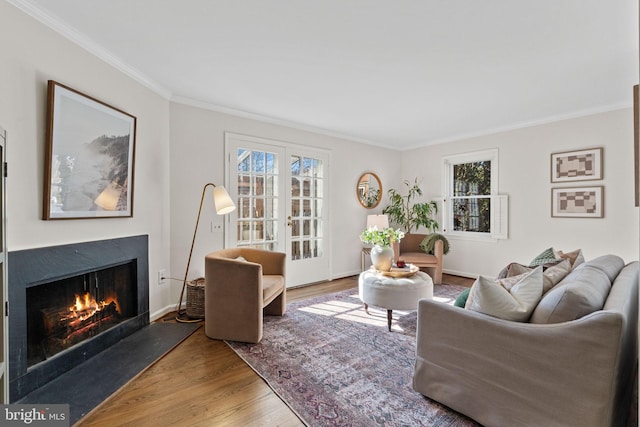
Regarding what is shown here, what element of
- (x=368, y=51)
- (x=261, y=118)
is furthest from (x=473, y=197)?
(x=261, y=118)

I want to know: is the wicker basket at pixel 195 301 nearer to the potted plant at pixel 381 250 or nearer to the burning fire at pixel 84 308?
the burning fire at pixel 84 308

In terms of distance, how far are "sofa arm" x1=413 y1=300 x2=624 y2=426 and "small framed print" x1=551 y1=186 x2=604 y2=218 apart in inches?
131

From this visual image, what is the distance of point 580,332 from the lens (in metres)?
1.25

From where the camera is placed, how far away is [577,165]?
3768mm

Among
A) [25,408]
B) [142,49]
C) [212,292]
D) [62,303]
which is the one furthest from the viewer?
[212,292]

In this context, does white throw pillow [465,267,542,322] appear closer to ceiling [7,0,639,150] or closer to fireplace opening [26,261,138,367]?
ceiling [7,0,639,150]

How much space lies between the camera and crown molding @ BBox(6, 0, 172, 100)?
6.03ft

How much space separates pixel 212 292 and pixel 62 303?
105 cm

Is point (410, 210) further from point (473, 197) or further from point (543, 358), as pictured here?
point (543, 358)

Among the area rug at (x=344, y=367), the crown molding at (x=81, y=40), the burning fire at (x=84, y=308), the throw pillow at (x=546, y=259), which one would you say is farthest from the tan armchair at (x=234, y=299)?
the throw pillow at (x=546, y=259)

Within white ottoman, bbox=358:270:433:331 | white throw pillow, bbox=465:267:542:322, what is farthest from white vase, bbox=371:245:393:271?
white throw pillow, bbox=465:267:542:322

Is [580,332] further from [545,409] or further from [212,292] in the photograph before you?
[212,292]

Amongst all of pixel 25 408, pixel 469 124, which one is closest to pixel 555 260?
pixel 469 124

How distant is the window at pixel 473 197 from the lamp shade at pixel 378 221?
1.16 metres
